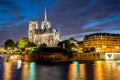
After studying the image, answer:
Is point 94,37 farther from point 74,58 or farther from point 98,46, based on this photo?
point 74,58

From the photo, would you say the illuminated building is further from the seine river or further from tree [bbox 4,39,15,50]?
the seine river

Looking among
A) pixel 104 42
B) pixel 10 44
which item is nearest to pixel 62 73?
pixel 104 42

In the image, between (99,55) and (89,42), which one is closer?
(99,55)

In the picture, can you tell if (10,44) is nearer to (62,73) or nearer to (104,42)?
(104,42)

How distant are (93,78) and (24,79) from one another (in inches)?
457

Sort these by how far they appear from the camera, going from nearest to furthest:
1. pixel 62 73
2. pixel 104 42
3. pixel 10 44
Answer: pixel 62 73 < pixel 104 42 < pixel 10 44

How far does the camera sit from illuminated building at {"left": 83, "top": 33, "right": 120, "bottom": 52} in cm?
16662

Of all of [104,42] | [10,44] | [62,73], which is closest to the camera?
[62,73]

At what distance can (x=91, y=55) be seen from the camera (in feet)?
445

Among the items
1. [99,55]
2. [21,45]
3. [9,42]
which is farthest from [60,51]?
[9,42]

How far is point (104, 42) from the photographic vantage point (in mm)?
167625

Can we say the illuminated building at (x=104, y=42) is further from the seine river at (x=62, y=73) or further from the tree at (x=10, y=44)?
the seine river at (x=62, y=73)

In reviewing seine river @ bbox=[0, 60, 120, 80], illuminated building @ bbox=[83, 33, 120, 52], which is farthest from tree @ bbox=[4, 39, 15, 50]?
seine river @ bbox=[0, 60, 120, 80]

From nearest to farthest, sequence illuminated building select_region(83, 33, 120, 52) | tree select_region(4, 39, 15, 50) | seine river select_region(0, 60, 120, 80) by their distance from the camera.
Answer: seine river select_region(0, 60, 120, 80) < illuminated building select_region(83, 33, 120, 52) < tree select_region(4, 39, 15, 50)
